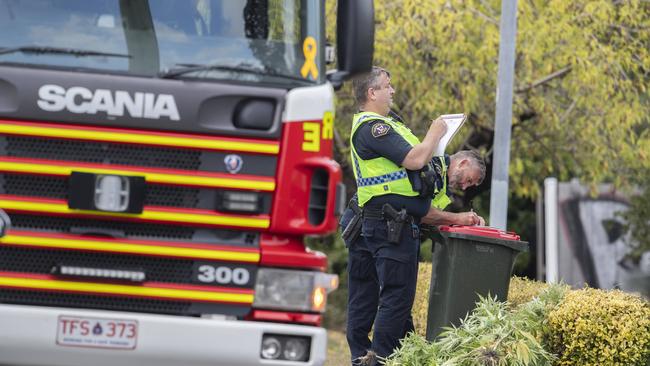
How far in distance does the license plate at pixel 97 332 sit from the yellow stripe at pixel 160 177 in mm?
682

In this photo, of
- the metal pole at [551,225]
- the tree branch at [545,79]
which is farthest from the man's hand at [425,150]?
the metal pole at [551,225]

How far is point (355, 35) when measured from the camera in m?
6.80

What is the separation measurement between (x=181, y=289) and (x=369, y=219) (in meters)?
2.18

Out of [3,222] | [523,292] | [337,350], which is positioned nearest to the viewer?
[3,222]

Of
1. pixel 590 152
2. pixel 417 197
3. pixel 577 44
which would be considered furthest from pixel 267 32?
pixel 590 152

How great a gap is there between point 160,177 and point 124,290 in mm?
557

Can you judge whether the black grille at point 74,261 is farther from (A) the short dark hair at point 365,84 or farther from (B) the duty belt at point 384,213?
(A) the short dark hair at point 365,84

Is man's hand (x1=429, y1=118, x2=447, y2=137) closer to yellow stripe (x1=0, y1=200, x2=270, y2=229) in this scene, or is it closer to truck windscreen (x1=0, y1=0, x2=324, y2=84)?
truck windscreen (x1=0, y1=0, x2=324, y2=84)

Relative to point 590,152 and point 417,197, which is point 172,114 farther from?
point 590,152

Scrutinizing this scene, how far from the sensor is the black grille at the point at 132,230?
634 centimetres

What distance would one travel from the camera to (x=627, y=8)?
1459 centimetres

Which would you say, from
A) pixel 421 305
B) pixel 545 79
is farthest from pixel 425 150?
pixel 545 79

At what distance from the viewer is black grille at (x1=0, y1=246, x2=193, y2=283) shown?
20.8ft

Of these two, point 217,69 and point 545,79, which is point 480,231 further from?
point 545,79
